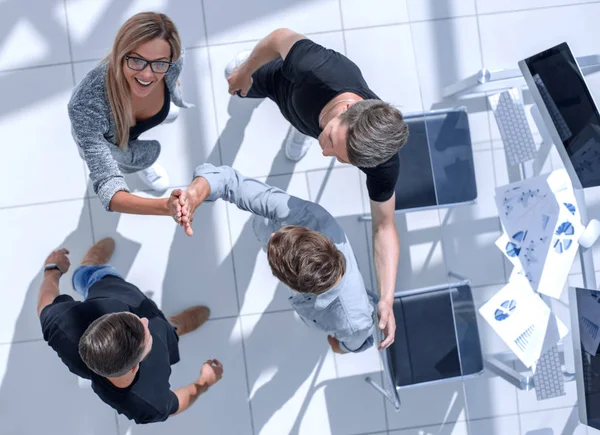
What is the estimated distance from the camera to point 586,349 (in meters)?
2.01

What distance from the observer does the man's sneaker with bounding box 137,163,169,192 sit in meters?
2.76

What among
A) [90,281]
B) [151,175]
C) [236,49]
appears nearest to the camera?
[90,281]

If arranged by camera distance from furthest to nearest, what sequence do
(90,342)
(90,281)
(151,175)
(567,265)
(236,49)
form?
(236,49)
(151,175)
(90,281)
(567,265)
(90,342)

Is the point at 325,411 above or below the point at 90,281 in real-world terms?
below

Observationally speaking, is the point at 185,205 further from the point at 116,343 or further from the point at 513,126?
the point at 513,126

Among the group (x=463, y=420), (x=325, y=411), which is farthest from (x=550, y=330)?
(x=325, y=411)

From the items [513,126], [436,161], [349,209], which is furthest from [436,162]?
[349,209]

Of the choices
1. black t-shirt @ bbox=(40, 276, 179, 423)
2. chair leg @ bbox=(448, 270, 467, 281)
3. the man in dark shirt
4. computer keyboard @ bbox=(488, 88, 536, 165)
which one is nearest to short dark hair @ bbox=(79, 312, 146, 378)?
the man in dark shirt

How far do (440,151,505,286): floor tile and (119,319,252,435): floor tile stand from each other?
129 cm

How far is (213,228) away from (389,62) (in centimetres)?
136

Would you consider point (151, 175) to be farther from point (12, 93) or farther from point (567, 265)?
point (567, 265)

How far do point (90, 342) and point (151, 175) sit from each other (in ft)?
3.76

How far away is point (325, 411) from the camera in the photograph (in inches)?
119

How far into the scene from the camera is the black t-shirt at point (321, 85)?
1913 millimetres
